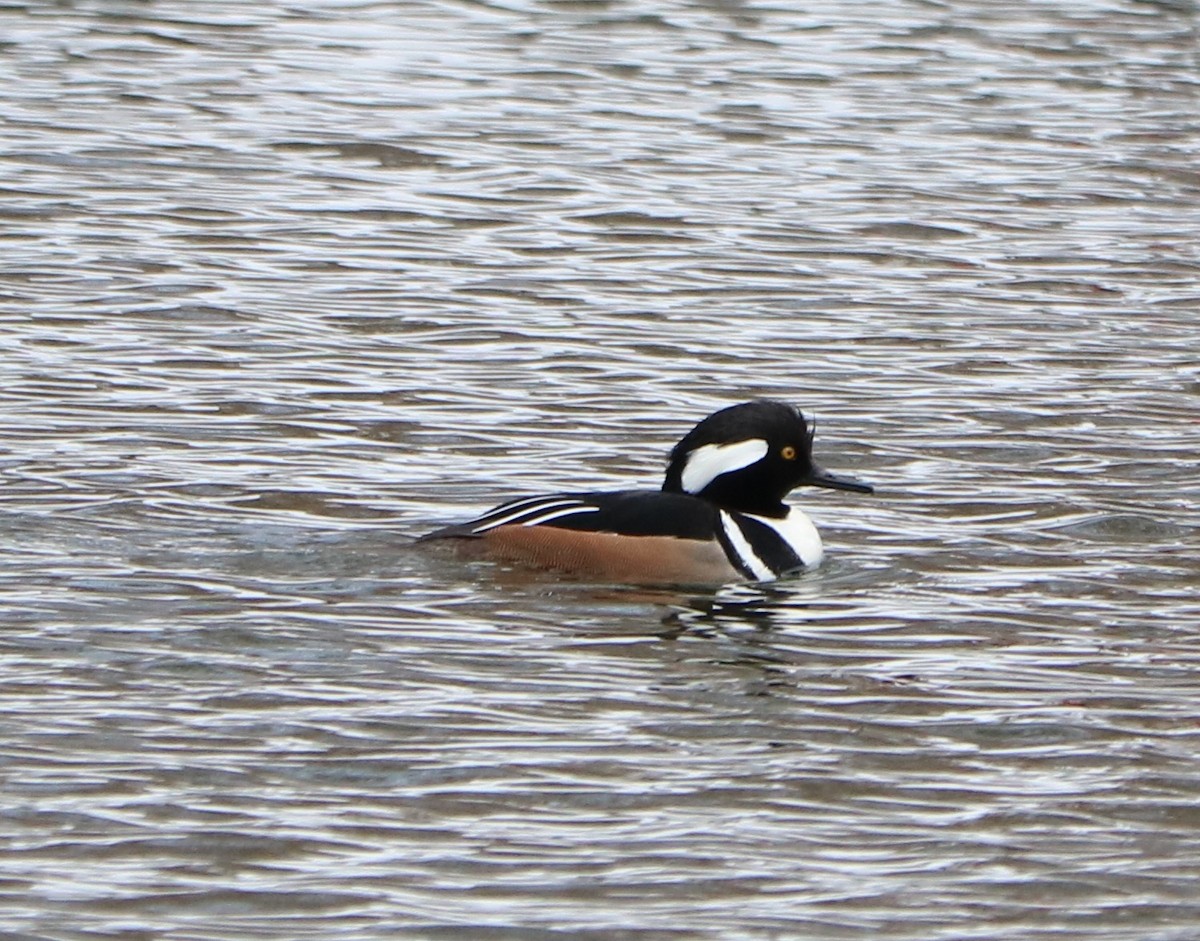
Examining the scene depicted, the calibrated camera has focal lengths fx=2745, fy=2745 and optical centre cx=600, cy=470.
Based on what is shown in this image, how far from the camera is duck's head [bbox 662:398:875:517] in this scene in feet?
32.3

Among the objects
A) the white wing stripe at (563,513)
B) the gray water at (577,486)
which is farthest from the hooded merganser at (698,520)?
the gray water at (577,486)

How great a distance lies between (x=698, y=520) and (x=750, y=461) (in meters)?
0.37

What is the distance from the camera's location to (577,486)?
10750 mm

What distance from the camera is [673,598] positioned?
9445mm

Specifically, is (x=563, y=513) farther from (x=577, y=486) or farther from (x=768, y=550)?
(x=577, y=486)

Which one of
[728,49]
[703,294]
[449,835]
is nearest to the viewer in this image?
[449,835]

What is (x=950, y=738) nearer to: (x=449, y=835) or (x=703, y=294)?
(x=449, y=835)

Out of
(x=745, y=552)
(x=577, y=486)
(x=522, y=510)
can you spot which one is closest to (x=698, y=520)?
(x=745, y=552)

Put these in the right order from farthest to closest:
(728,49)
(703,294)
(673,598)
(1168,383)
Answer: (728,49) → (703,294) → (1168,383) → (673,598)

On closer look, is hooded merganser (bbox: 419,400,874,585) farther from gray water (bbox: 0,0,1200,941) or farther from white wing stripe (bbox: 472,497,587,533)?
gray water (bbox: 0,0,1200,941)

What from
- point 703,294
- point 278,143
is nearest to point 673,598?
point 703,294

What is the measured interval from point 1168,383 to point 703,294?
2829 mm

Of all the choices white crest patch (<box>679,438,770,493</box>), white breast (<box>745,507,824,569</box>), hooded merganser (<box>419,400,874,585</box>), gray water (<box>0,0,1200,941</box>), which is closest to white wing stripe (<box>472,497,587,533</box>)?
hooded merganser (<box>419,400,874,585</box>)

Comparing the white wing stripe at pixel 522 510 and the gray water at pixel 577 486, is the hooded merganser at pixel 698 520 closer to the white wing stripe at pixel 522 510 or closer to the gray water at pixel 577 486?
the white wing stripe at pixel 522 510
